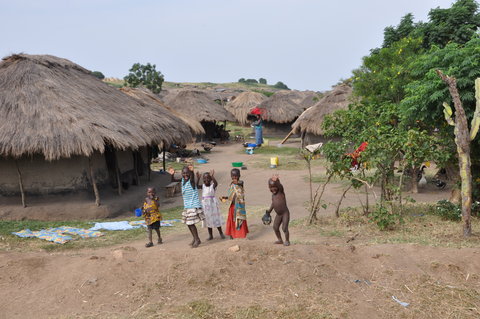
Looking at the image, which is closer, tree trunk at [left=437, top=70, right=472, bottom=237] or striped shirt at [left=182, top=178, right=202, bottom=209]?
tree trunk at [left=437, top=70, right=472, bottom=237]

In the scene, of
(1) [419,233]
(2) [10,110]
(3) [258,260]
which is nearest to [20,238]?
(2) [10,110]

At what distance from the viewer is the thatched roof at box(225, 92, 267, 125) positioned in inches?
1442

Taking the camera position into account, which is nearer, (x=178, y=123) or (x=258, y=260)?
(x=258, y=260)

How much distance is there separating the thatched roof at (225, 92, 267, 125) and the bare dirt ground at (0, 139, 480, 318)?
30.8m

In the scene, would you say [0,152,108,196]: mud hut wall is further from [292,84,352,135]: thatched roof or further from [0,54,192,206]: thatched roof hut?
[292,84,352,135]: thatched roof

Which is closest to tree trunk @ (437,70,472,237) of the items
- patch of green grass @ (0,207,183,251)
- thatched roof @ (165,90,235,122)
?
patch of green grass @ (0,207,183,251)

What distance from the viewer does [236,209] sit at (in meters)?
7.02

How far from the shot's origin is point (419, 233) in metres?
7.36

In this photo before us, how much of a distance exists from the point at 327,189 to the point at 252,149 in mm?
10390

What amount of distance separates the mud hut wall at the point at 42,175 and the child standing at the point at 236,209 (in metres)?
5.37

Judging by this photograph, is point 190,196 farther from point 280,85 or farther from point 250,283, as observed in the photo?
point 280,85

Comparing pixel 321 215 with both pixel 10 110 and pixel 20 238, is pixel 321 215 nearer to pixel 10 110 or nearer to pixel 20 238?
pixel 20 238

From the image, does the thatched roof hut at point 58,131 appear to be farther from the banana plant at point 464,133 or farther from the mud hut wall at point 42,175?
the banana plant at point 464,133

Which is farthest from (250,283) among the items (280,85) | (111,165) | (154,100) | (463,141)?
(280,85)
